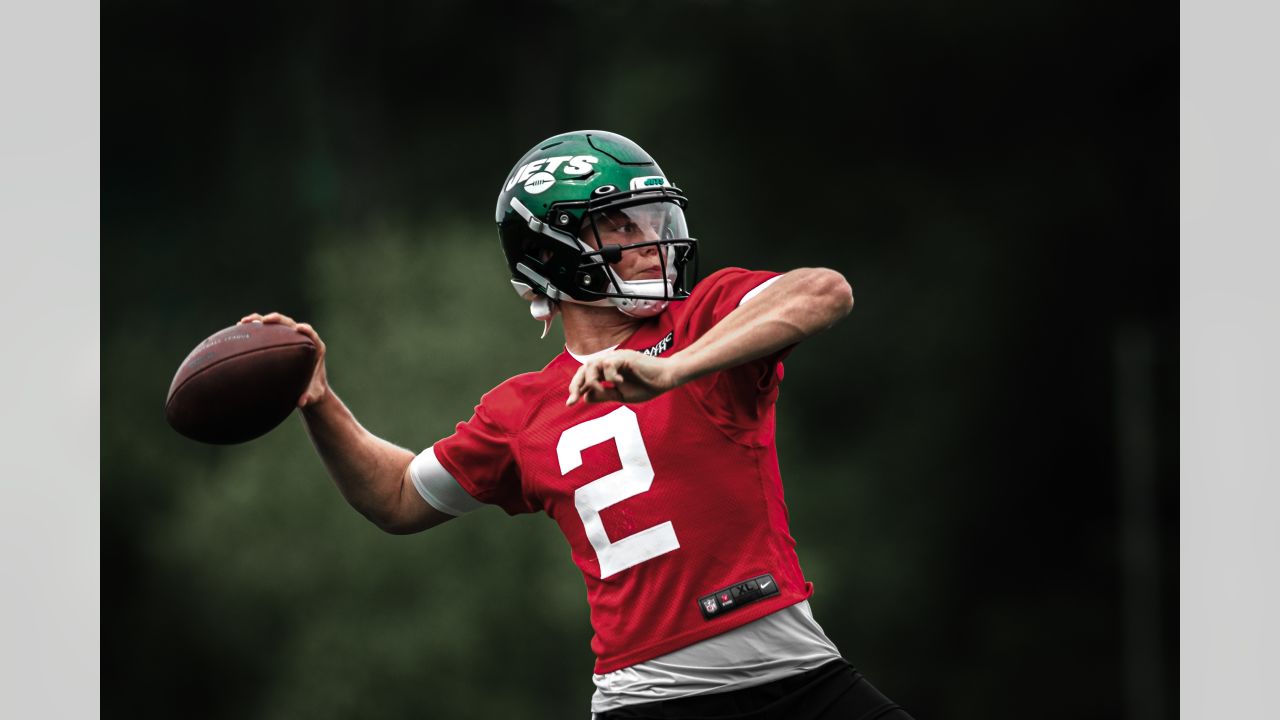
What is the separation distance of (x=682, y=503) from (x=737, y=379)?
10.4 inches

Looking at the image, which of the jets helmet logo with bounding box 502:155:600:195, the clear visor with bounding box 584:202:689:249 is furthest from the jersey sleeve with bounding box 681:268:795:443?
the jets helmet logo with bounding box 502:155:600:195

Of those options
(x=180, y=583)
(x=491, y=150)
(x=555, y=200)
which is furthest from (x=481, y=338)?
(x=555, y=200)

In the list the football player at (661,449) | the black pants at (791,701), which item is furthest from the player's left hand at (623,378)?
the black pants at (791,701)

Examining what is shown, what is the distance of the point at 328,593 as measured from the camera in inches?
218

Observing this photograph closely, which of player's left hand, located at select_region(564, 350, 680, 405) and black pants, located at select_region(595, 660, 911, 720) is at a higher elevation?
player's left hand, located at select_region(564, 350, 680, 405)

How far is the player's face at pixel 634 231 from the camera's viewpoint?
273 cm

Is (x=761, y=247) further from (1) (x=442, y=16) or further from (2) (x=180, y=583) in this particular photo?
(2) (x=180, y=583)

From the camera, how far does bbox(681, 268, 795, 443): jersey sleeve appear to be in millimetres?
2443

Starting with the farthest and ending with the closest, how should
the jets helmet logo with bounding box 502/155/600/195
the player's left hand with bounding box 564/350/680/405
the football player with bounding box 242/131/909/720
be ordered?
the jets helmet logo with bounding box 502/155/600/195 → the football player with bounding box 242/131/909/720 → the player's left hand with bounding box 564/350/680/405

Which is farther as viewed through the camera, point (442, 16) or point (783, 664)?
point (442, 16)

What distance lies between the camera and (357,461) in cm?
294

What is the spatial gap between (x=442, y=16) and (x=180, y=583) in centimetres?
290

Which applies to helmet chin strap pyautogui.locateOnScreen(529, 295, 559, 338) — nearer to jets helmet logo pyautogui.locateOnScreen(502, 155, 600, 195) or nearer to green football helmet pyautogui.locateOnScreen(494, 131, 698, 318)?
green football helmet pyautogui.locateOnScreen(494, 131, 698, 318)

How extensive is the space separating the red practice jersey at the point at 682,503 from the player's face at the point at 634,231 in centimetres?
17
